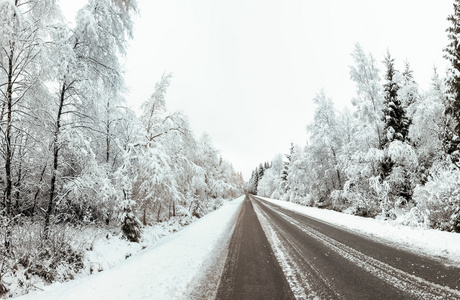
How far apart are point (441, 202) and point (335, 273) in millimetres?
8593

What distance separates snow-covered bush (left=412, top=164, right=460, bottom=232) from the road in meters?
4.93

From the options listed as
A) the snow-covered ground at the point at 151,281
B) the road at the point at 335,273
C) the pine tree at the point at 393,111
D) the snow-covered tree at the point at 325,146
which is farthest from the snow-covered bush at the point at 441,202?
the snow-covered tree at the point at 325,146

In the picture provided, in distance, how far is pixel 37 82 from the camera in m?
5.93

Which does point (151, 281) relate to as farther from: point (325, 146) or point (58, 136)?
point (325, 146)

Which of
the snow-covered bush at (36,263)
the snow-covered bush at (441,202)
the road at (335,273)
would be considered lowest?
the snow-covered bush at (36,263)

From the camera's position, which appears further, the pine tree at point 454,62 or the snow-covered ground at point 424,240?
the pine tree at point 454,62

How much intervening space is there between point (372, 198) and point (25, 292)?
1883 centimetres

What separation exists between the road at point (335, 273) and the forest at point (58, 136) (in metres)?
4.56

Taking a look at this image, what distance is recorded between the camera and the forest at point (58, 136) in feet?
16.8

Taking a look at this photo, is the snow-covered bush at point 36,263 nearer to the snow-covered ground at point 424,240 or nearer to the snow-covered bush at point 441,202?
the snow-covered ground at point 424,240

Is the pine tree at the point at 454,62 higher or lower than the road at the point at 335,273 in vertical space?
higher

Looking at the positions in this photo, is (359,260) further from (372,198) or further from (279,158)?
(279,158)

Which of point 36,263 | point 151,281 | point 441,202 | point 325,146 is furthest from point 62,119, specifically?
point 325,146

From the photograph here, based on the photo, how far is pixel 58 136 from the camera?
6.45 metres
